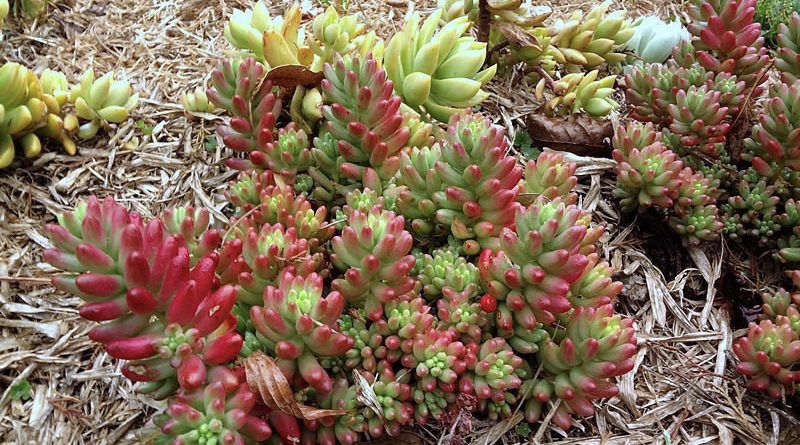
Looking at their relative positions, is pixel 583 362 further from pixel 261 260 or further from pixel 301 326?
pixel 261 260

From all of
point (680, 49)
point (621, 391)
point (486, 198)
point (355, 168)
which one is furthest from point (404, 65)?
point (621, 391)

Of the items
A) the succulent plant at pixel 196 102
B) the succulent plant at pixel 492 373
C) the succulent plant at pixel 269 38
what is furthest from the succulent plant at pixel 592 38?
the succulent plant at pixel 492 373

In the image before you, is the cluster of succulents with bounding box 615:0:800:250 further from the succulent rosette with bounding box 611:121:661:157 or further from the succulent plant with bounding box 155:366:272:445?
the succulent plant with bounding box 155:366:272:445

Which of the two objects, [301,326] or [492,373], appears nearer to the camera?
[301,326]

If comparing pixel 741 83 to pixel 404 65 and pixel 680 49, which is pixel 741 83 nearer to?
pixel 680 49

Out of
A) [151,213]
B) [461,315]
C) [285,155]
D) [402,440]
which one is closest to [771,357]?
[461,315]

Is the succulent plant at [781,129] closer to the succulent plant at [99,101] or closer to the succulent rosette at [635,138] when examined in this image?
the succulent rosette at [635,138]
